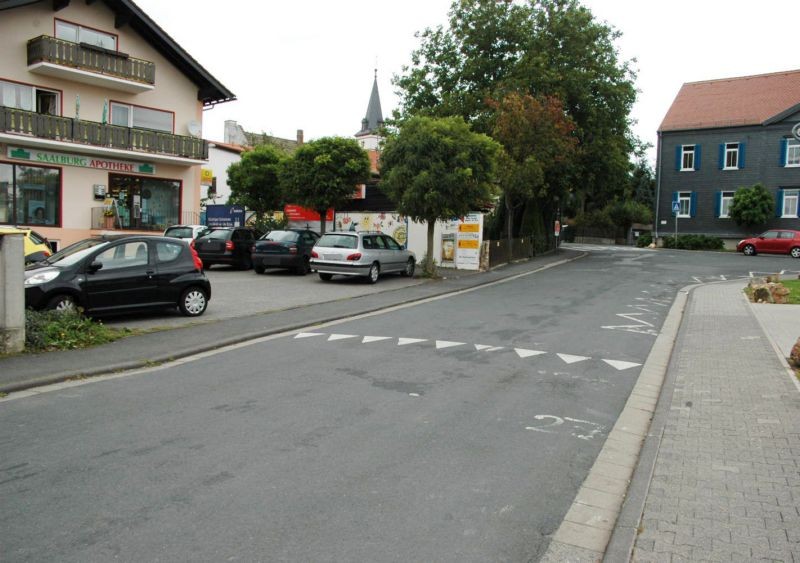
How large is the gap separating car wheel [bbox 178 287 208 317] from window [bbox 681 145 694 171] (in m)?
40.8

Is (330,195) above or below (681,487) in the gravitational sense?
above

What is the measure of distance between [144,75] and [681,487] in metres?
28.5

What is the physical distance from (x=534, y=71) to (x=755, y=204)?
692 inches

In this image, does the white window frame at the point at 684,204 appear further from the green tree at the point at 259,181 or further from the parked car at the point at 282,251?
the parked car at the point at 282,251

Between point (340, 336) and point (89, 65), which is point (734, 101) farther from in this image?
point (340, 336)

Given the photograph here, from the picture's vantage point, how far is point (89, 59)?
2612cm

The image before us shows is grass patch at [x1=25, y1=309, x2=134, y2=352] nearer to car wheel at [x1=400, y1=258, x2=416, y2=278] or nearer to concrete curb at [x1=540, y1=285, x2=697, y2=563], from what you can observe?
concrete curb at [x1=540, y1=285, x2=697, y2=563]

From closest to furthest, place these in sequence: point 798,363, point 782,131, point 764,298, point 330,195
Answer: point 798,363 → point 764,298 → point 330,195 → point 782,131

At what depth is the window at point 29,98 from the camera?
24745mm

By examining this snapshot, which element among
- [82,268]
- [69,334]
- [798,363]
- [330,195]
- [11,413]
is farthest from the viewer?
[330,195]

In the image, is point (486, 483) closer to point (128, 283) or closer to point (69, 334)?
point (69, 334)

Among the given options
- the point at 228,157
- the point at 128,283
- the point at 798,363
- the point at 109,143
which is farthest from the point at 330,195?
the point at 228,157

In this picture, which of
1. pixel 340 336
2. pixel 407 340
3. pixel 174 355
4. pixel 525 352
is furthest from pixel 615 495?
pixel 340 336

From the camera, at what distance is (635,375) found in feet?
28.7
